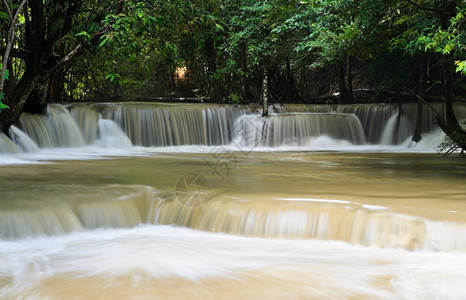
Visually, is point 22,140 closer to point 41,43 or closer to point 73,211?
point 41,43

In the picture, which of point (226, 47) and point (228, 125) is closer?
point (228, 125)

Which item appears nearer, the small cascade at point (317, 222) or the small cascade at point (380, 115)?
the small cascade at point (317, 222)

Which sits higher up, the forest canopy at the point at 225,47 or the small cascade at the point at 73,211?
the forest canopy at the point at 225,47

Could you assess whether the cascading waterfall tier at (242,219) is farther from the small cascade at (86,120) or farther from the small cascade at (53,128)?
the small cascade at (86,120)

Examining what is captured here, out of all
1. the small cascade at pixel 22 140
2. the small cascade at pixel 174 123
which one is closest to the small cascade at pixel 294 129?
the small cascade at pixel 174 123

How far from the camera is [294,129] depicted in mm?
16406

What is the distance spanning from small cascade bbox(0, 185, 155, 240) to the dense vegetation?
1.30 m

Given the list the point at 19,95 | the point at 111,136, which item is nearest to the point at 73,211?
the point at 19,95

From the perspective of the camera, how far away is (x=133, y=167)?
8.91 m

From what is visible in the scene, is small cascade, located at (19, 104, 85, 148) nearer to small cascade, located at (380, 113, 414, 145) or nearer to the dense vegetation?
the dense vegetation

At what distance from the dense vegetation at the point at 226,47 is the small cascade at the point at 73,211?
1.30 m

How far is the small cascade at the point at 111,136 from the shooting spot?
551 inches

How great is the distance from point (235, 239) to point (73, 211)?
1772mm

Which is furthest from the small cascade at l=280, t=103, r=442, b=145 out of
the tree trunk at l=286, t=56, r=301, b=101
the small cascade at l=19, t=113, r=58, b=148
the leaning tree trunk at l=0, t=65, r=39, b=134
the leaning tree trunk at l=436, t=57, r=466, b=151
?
the leaning tree trunk at l=0, t=65, r=39, b=134
